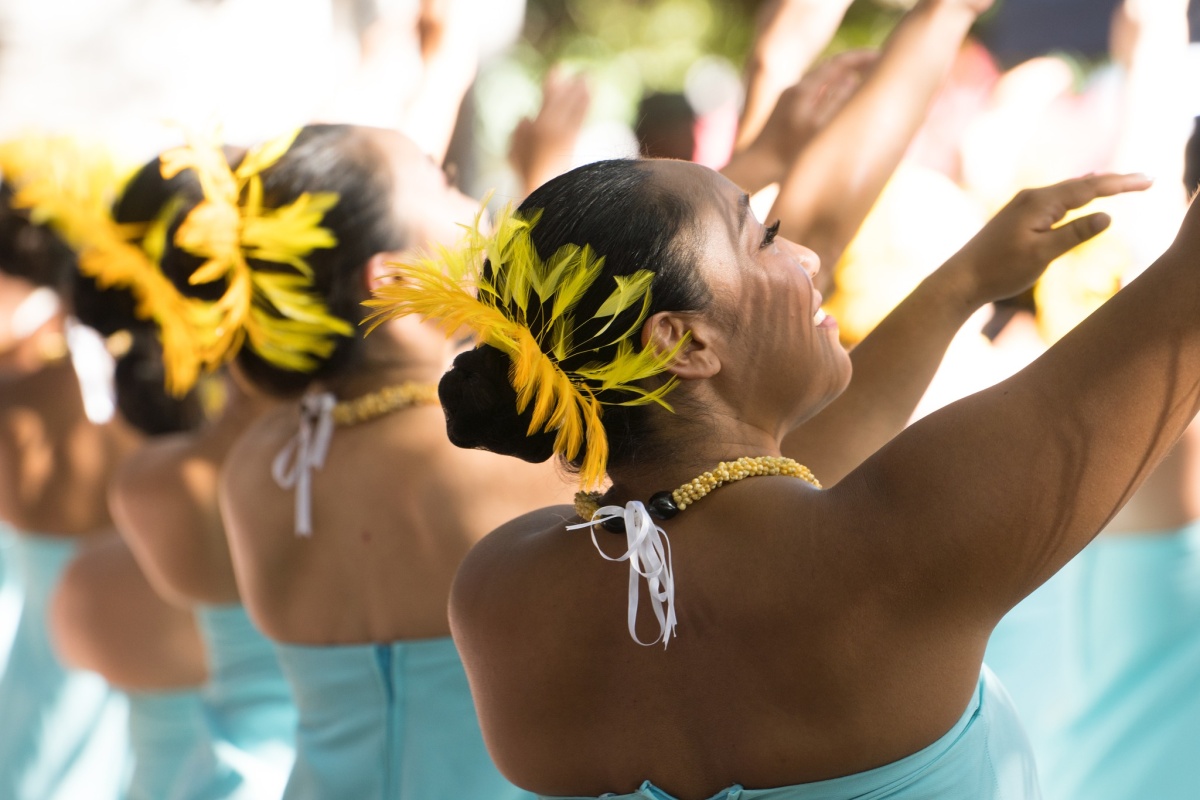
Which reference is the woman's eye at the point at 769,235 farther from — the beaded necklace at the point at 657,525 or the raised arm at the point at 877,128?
the raised arm at the point at 877,128

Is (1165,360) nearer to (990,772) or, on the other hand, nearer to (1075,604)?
(990,772)

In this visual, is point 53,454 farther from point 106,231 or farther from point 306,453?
point 306,453

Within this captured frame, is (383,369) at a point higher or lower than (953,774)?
lower

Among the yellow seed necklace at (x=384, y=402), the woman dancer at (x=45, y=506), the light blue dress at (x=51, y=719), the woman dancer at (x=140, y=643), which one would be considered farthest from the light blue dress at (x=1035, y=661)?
the light blue dress at (x=51, y=719)

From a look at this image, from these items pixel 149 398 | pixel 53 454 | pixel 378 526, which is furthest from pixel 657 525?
pixel 53 454

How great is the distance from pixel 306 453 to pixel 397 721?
0.45 metres

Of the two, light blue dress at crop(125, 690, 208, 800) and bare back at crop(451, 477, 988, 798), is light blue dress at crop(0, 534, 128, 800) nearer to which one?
light blue dress at crop(125, 690, 208, 800)

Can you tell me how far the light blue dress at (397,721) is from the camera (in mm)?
1925

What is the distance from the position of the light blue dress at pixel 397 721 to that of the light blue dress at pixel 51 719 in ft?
5.77

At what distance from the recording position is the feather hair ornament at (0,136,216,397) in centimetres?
216

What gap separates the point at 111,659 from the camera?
3016mm

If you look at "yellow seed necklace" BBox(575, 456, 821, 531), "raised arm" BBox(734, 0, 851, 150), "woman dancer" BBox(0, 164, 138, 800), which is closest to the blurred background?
"woman dancer" BBox(0, 164, 138, 800)

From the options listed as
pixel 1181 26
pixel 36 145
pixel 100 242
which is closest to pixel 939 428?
pixel 1181 26

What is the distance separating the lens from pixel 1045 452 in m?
1.00
